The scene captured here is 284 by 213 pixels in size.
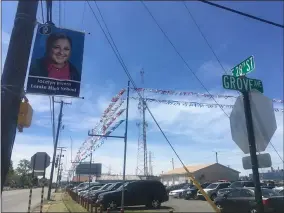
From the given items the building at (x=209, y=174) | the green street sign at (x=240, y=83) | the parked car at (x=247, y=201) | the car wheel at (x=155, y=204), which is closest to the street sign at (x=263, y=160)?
the green street sign at (x=240, y=83)

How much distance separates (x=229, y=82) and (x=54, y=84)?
381 centimetres

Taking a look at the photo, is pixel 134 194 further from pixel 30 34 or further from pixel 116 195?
pixel 30 34

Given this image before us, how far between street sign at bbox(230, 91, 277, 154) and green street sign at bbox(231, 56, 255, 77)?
569 mm

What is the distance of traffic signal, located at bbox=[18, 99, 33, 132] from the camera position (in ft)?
17.8

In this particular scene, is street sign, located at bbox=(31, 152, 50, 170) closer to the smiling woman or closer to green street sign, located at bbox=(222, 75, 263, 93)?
the smiling woman

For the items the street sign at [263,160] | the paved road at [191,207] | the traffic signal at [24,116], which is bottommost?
the paved road at [191,207]

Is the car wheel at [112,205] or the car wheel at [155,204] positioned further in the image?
the car wheel at [155,204]

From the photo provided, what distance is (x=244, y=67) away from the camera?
6.93 m

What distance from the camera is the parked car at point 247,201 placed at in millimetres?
13000

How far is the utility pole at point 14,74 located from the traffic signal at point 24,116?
25 centimetres

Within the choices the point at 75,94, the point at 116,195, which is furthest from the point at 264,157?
the point at 116,195

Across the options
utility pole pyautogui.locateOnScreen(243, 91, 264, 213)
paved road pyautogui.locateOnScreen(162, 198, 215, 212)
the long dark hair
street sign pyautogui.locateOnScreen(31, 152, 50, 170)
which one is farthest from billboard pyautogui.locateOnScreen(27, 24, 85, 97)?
paved road pyautogui.locateOnScreen(162, 198, 215, 212)

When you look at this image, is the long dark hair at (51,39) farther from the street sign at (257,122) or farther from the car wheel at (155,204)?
the car wheel at (155,204)

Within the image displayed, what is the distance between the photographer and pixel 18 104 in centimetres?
521
